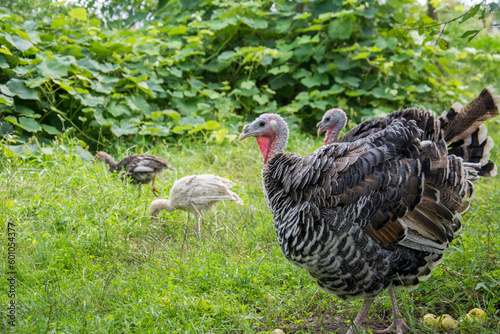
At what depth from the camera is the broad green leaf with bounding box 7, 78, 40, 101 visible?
5805mm

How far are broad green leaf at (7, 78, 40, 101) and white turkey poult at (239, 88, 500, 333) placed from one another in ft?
13.0

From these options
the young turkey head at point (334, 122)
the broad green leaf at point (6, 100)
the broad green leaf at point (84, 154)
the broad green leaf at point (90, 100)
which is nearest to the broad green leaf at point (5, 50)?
the broad green leaf at point (6, 100)

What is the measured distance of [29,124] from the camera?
5797mm

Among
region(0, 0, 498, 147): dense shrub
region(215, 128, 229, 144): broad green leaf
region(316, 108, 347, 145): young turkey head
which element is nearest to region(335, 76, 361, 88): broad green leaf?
region(0, 0, 498, 147): dense shrub

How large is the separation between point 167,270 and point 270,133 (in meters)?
1.39

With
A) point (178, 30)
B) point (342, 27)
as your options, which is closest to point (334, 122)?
point (342, 27)

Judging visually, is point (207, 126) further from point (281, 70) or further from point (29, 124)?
point (29, 124)

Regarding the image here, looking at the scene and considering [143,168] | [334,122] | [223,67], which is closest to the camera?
[143,168]

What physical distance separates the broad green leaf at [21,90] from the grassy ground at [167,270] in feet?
3.44

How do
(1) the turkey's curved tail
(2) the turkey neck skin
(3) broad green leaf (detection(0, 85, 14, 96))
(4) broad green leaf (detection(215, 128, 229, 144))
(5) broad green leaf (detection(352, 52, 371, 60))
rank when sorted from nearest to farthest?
(2) the turkey neck skin < (1) the turkey's curved tail < (3) broad green leaf (detection(0, 85, 14, 96)) < (4) broad green leaf (detection(215, 128, 229, 144)) < (5) broad green leaf (detection(352, 52, 371, 60))

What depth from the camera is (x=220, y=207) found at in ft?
16.6

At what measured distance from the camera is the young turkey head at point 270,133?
3793 millimetres

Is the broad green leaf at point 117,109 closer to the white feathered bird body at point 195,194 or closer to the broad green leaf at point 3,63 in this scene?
the broad green leaf at point 3,63

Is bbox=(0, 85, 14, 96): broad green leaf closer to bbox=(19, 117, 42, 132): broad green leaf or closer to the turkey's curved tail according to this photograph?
bbox=(19, 117, 42, 132): broad green leaf
